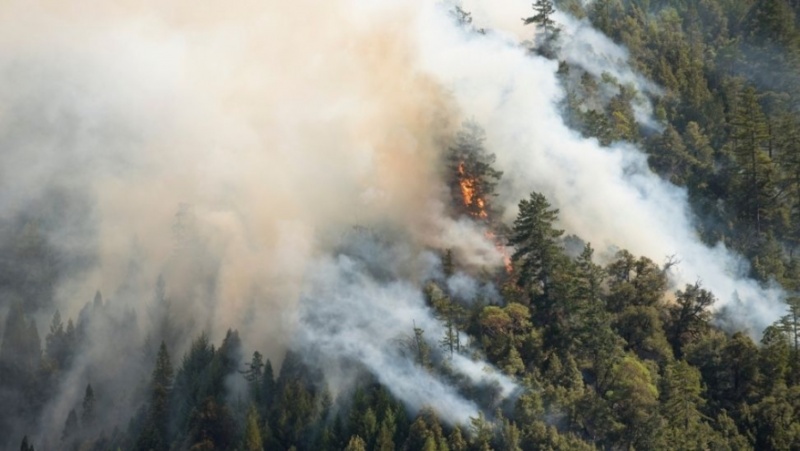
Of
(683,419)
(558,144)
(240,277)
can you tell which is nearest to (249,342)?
(240,277)

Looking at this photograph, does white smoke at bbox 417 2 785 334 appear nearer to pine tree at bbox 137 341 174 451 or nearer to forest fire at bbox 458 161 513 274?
forest fire at bbox 458 161 513 274

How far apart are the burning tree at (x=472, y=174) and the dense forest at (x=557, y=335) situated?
23 centimetres

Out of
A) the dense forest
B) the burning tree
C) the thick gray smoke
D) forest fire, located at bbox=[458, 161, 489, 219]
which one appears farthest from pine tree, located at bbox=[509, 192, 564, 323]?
the burning tree

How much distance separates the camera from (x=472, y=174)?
4355 inches

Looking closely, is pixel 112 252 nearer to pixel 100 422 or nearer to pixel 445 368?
pixel 100 422

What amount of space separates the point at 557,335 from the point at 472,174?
2696 centimetres

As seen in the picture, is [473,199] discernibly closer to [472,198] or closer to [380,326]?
[472,198]

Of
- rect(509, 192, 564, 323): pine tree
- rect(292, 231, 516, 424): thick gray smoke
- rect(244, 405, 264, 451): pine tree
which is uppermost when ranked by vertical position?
rect(509, 192, 564, 323): pine tree

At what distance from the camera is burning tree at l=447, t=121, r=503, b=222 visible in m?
109

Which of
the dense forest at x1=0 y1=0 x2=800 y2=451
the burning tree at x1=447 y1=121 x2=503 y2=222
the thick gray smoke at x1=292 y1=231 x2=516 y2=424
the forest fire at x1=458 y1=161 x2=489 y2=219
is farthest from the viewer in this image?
the burning tree at x1=447 y1=121 x2=503 y2=222

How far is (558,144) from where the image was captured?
4412 inches

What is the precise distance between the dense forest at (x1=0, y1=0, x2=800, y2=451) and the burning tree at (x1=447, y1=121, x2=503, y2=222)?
0.23 metres

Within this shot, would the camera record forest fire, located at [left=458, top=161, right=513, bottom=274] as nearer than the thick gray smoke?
No

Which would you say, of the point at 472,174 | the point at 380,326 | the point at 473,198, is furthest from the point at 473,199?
the point at 380,326
